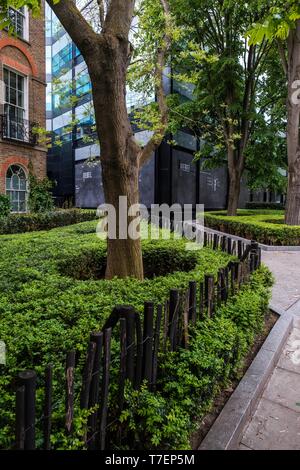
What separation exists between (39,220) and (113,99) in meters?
10.1

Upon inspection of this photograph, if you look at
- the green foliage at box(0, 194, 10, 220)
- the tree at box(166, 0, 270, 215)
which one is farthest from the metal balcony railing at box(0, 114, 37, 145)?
the tree at box(166, 0, 270, 215)

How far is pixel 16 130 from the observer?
1495 cm

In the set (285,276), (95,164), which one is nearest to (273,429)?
(285,276)

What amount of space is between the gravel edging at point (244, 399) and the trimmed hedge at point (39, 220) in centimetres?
1057

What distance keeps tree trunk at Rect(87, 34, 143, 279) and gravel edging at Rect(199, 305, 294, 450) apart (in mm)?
2149

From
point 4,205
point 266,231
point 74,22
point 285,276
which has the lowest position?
point 285,276

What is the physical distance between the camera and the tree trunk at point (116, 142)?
4418mm

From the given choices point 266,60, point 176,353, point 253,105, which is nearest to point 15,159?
point 253,105

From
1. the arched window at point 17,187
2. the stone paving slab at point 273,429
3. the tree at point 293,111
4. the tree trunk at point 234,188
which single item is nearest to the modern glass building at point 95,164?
the arched window at point 17,187

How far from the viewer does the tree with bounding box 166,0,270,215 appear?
14.4 metres

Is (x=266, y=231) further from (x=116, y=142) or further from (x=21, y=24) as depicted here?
(x=21, y=24)

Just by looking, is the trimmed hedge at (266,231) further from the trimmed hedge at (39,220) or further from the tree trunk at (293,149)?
the trimmed hedge at (39,220)

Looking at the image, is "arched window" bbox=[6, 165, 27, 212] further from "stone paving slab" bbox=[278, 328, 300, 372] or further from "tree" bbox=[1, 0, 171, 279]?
"stone paving slab" bbox=[278, 328, 300, 372]

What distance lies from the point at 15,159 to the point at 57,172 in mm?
12219
